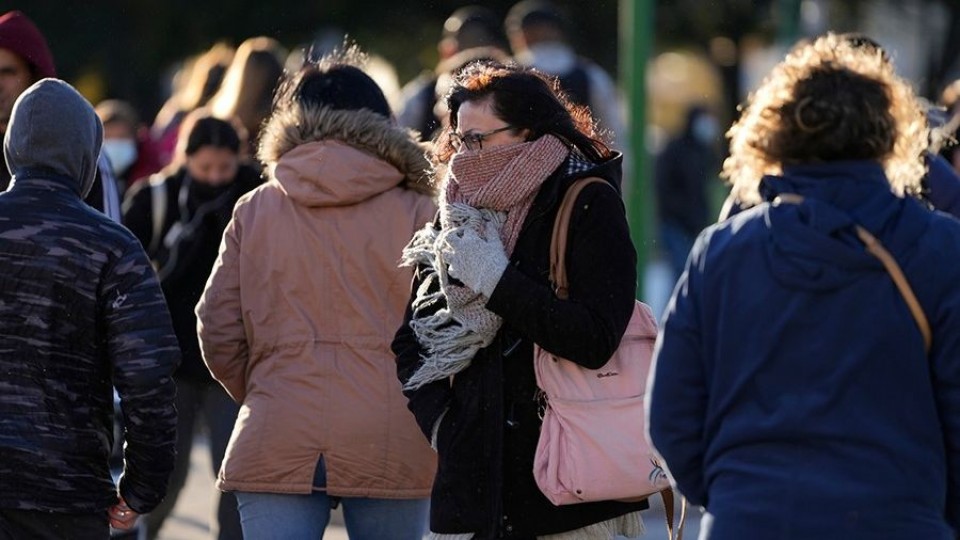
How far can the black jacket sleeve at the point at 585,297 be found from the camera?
15.3 ft

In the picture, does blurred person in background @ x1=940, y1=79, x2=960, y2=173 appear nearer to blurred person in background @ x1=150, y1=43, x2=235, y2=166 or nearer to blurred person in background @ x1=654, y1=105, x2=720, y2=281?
blurred person in background @ x1=150, y1=43, x2=235, y2=166

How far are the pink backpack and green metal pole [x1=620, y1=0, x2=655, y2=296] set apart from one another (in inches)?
235

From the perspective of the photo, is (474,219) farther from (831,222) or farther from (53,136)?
(831,222)

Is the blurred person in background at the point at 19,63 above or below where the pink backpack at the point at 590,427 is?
above

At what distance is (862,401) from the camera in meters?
3.80

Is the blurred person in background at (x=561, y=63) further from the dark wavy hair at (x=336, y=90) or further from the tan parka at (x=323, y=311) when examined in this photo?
the tan parka at (x=323, y=311)

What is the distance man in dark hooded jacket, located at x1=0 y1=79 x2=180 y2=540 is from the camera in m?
4.78

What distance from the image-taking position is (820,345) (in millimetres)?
3822

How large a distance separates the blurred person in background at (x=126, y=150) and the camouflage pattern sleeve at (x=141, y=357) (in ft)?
20.6

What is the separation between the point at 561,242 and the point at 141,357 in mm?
1053

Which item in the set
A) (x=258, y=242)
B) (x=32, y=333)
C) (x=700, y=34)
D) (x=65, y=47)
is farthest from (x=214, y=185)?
(x=700, y=34)

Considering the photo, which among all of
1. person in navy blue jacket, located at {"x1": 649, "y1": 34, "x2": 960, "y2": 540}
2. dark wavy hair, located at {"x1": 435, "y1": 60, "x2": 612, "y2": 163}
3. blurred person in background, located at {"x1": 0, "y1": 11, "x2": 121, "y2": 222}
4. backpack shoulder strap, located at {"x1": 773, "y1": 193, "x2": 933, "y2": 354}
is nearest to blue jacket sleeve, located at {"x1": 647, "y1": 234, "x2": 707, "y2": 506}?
person in navy blue jacket, located at {"x1": 649, "y1": 34, "x2": 960, "y2": 540}

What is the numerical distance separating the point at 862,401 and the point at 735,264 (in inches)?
14.3

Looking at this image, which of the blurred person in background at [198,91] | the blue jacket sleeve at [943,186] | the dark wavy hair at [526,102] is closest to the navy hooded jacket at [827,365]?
the dark wavy hair at [526,102]
